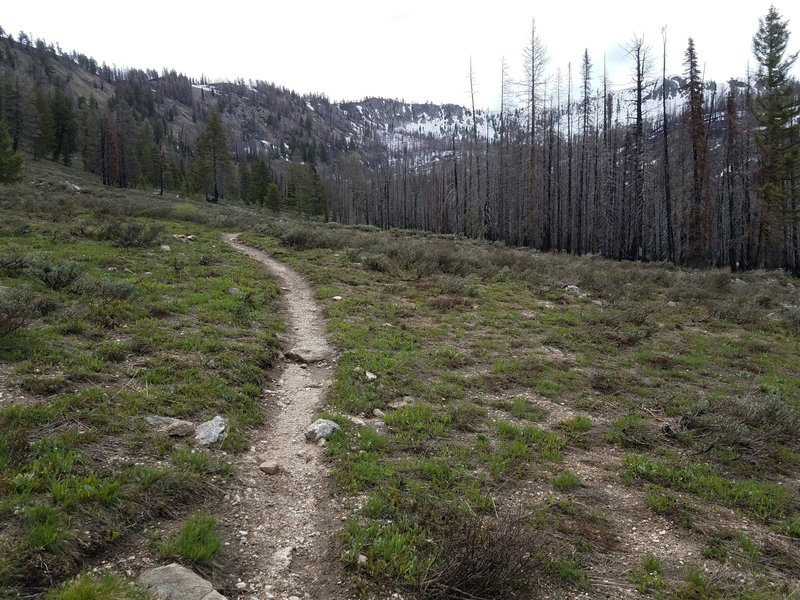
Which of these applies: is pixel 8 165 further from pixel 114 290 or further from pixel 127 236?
pixel 114 290

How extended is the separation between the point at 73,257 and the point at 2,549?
13007 millimetres

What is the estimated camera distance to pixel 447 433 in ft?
22.1

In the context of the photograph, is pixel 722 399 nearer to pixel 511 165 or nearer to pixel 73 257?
pixel 73 257

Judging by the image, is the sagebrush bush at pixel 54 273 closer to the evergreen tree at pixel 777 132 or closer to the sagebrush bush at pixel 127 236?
the sagebrush bush at pixel 127 236

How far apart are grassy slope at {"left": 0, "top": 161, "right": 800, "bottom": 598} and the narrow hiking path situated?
0.27 m

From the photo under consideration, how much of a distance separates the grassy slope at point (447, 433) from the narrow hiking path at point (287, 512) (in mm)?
273

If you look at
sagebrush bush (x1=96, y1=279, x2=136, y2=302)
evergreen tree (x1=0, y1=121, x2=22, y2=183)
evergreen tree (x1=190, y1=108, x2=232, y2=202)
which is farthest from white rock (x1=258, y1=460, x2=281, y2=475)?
evergreen tree (x1=190, y1=108, x2=232, y2=202)

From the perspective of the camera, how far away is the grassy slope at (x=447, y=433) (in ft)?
13.1

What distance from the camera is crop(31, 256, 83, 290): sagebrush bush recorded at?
1030cm

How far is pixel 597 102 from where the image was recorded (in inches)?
1686

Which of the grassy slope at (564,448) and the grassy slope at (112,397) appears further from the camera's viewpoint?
the grassy slope at (564,448)

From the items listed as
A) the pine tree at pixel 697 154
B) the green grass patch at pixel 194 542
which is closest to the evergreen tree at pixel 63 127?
the pine tree at pixel 697 154

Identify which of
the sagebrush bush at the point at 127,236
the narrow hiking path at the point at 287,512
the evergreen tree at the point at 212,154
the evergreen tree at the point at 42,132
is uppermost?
the evergreen tree at the point at 42,132

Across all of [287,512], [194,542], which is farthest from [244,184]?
[194,542]
